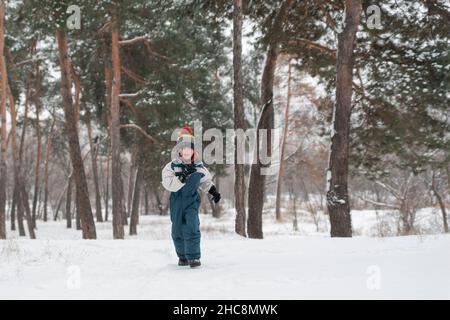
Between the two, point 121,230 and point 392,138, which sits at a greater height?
point 392,138

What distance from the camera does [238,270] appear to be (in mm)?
4152

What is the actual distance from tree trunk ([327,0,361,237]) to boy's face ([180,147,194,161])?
14.4 ft

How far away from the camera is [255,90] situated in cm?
2669

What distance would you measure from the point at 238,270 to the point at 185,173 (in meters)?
1.20

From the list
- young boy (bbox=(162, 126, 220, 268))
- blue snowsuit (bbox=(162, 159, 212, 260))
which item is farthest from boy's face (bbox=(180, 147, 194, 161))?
Answer: blue snowsuit (bbox=(162, 159, 212, 260))

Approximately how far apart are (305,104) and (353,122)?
1448cm

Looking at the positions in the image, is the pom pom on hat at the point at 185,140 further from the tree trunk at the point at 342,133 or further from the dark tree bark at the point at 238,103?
the dark tree bark at the point at 238,103

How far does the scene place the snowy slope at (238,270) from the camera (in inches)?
124

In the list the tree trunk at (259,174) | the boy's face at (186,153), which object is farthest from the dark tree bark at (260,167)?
the boy's face at (186,153)

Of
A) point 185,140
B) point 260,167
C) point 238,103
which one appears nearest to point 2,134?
point 238,103

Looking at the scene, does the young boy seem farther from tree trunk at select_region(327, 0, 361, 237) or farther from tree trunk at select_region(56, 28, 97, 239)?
tree trunk at select_region(56, 28, 97, 239)
